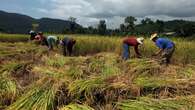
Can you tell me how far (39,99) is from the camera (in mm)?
5020

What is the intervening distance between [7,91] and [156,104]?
2692mm

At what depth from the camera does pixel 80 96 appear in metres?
5.10

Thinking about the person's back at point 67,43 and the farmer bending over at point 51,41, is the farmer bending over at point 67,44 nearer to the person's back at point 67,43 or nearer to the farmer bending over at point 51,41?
the person's back at point 67,43

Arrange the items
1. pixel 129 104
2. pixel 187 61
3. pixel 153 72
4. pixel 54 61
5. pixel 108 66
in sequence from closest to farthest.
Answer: pixel 129 104 → pixel 153 72 → pixel 108 66 → pixel 54 61 → pixel 187 61

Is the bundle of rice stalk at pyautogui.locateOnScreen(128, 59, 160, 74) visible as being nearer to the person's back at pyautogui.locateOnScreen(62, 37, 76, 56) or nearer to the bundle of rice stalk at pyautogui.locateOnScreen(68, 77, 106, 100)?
the bundle of rice stalk at pyautogui.locateOnScreen(68, 77, 106, 100)

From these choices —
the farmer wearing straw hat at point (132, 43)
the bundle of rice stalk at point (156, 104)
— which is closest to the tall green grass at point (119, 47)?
the farmer wearing straw hat at point (132, 43)

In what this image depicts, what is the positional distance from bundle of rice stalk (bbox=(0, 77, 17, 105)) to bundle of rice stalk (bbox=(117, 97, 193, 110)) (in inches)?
79.1

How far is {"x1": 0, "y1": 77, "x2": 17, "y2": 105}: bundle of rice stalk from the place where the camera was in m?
5.71

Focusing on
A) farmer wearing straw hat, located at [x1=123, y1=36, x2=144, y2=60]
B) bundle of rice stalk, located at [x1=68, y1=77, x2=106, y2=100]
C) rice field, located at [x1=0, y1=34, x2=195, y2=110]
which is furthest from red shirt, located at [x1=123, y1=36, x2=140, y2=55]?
bundle of rice stalk, located at [x1=68, y1=77, x2=106, y2=100]

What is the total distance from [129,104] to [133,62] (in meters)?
2.81

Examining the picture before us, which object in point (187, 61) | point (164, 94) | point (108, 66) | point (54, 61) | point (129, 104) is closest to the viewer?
point (129, 104)

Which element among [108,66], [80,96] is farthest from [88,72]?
[80,96]

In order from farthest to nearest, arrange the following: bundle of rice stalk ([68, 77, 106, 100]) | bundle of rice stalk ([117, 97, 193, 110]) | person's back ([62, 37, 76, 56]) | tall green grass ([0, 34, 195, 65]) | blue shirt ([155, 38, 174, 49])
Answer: person's back ([62, 37, 76, 56])
tall green grass ([0, 34, 195, 65])
blue shirt ([155, 38, 174, 49])
bundle of rice stalk ([68, 77, 106, 100])
bundle of rice stalk ([117, 97, 193, 110])

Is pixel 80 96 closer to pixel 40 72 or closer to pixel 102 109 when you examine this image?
pixel 102 109
